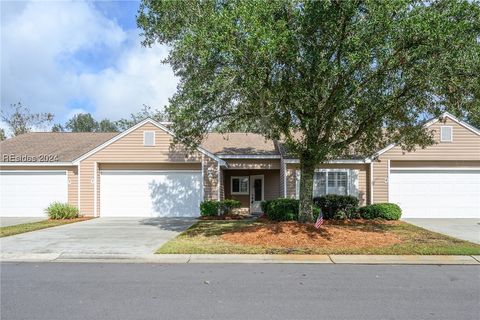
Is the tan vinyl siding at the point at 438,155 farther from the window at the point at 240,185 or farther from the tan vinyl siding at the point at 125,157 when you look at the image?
the tan vinyl siding at the point at 125,157

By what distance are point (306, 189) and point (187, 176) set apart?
7944mm

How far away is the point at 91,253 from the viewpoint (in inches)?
382

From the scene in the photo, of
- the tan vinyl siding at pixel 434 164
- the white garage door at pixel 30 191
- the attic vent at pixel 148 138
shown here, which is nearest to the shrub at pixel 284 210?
the tan vinyl siding at pixel 434 164

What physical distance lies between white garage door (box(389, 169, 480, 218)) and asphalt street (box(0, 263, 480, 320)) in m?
10.5

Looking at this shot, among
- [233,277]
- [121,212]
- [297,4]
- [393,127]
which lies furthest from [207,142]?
[233,277]

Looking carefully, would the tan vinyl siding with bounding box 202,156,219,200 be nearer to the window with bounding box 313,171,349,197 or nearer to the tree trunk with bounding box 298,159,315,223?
the window with bounding box 313,171,349,197

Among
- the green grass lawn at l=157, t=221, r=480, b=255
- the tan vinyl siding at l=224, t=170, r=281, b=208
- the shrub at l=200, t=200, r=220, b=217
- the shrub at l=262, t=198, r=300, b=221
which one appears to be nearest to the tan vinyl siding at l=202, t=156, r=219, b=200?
the shrub at l=200, t=200, r=220, b=217

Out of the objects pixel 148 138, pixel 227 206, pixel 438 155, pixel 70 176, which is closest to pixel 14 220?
pixel 70 176

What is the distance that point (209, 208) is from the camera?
691 inches

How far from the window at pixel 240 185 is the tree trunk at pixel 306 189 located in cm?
947

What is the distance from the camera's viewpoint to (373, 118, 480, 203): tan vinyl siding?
18.0 m

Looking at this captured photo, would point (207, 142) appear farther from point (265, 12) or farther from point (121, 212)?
point (265, 12)

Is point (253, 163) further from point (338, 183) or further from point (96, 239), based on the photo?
point (96, 239)

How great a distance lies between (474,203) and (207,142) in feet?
46.3
